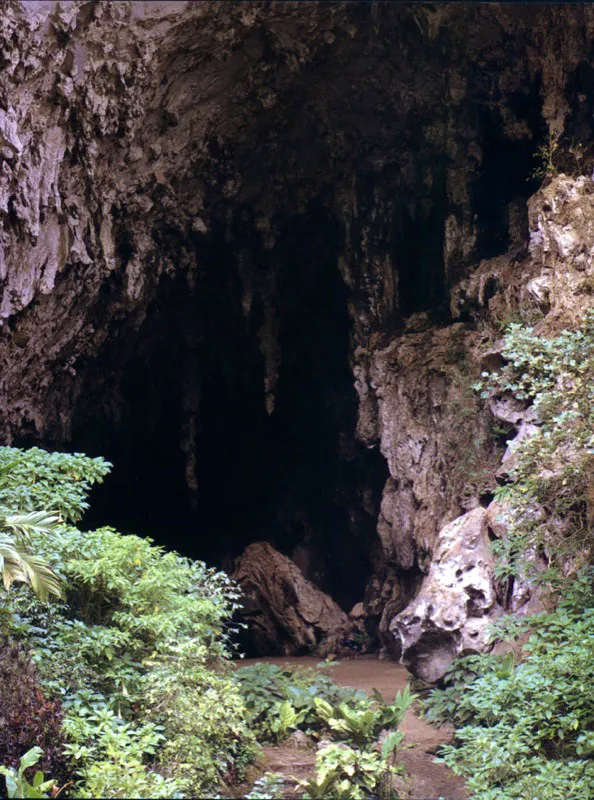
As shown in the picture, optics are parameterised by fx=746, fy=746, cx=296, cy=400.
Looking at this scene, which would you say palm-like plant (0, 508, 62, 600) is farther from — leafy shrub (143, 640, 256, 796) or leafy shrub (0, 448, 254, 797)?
leafy shrub (143, 640, 256, 796)

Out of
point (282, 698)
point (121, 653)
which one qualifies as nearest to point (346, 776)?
point (282, 698)

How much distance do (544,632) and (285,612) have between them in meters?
5.78

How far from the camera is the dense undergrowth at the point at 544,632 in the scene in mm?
4844

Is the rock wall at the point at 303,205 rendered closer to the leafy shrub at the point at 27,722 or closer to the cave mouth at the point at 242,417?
the cave mouth at the point at 242,417

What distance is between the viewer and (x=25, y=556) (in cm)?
452

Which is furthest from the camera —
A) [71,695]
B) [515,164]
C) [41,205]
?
[515,164]

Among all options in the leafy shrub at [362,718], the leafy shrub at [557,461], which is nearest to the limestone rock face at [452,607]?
the leafy shrub at [557,461]

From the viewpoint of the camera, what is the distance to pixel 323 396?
39.5 feet

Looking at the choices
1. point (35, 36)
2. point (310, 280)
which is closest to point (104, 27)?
point (35, 36)

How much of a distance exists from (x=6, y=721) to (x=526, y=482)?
414 cm

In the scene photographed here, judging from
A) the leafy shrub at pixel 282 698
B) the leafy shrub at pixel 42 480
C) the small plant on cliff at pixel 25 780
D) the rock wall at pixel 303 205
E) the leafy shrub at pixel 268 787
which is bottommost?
the leafy shrub at pixel 268 787

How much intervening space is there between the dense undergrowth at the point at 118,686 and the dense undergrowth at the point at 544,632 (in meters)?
0.69

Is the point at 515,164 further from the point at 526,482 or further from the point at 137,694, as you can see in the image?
the point at 137,694

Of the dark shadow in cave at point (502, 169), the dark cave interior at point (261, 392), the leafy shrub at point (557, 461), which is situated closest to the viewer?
the leafy shrub at point (557, 461)
